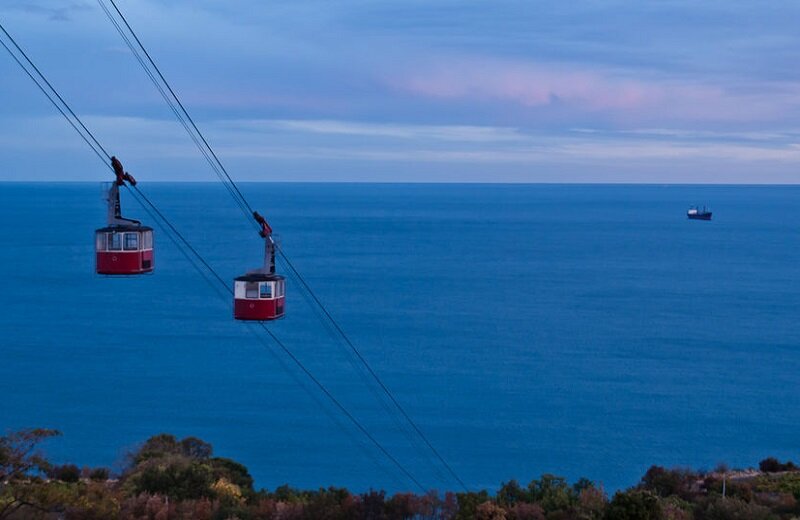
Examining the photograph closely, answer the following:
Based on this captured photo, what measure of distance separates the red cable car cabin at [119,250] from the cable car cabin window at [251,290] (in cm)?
175

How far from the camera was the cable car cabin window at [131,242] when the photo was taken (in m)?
15.4

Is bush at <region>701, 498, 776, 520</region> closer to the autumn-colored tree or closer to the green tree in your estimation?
the green tree

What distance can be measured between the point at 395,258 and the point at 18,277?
4648cm

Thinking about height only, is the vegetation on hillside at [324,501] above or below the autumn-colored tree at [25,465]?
below

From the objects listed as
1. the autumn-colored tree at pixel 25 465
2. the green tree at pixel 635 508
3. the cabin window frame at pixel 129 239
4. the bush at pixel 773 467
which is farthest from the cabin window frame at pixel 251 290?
the bush at pixel 773 467

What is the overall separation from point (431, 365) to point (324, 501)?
172 feet

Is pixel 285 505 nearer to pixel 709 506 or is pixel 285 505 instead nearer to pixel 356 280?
pixel 709 506

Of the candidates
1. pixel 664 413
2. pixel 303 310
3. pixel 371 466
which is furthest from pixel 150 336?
pixel 664 413

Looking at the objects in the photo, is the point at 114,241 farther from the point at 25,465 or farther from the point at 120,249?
the point at 25,465

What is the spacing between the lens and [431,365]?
71688 mm

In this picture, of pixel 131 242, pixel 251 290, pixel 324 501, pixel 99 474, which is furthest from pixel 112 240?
pixel 99 474

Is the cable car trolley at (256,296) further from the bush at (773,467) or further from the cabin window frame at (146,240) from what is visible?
the bush at (773,467)

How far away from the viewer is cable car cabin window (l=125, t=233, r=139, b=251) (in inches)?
607

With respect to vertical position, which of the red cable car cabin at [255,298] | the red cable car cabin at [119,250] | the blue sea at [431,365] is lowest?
the blue sea at [431,365]
